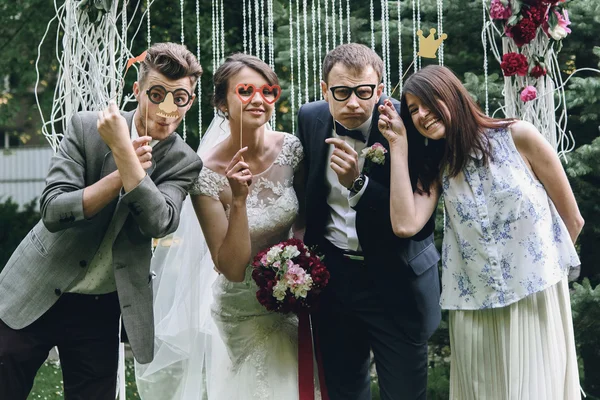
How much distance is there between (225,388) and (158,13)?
5.97 metres

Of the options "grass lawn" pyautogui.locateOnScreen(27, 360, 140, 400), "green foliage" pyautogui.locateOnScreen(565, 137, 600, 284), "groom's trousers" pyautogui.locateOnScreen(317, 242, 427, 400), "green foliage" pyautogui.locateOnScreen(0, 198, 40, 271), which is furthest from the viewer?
"green foliage" pyautogui.locateOnScreen(0, 198, 40, 271)

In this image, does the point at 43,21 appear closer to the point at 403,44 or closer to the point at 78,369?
the point at 403,44

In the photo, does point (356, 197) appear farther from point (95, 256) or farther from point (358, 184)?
point (95, 256)

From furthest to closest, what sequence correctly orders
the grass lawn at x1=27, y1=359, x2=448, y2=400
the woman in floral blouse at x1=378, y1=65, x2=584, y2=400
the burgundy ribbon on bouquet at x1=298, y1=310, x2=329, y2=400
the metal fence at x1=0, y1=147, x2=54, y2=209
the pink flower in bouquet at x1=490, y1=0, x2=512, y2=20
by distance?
1. the metal fence at x1=0, y1=147, x2=54, y2=209
2. the grass lawn at x1=27, y1=359, x2=448, y2=400
3. the pink flower in bouquet at x1=490, y1=0, x2=512, y2=20
4. the burgundy ribbon on bouquet at x1=298, y1=310, x2=329, y2=400
5. the woman in floral blouse at x1=378, y1=65, x2=584, y2=400

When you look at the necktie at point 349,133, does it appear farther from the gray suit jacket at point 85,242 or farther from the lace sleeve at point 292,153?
the gray suit jacket at point 85,242

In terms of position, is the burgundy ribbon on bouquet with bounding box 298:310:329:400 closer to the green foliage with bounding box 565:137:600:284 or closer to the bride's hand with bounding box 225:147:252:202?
the bride's hand with bounding box 225:147:252:202

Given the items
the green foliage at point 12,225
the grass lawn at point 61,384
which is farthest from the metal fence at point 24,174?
the grass lawn at point 61,384

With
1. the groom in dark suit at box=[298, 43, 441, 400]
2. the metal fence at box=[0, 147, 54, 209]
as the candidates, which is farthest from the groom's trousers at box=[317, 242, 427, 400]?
the metal fence at box=[0, 147, 54, 209]

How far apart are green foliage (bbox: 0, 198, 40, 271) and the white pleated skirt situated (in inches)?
278

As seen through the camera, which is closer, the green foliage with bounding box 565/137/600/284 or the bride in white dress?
the bride in white dress

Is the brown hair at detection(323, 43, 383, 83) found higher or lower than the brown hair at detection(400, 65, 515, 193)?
higher

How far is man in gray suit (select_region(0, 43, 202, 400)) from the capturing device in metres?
3.03

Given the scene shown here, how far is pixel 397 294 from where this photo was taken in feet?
10.9

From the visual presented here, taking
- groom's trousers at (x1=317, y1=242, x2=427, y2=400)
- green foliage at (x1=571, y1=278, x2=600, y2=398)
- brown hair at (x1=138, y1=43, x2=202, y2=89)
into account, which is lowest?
green foliage at (x1=571, y1=278, x2=600, y2=398)
